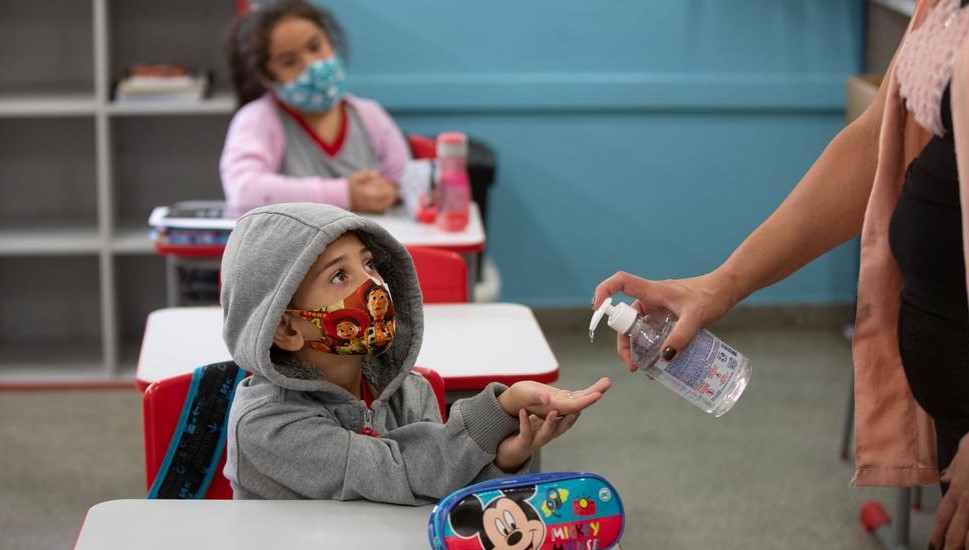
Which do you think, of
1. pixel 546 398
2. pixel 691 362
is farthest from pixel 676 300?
pixel 546 398

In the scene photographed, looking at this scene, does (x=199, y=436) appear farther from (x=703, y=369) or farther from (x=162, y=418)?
(x=703, y=369)

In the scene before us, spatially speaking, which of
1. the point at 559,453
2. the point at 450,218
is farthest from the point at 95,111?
the point at 559,453

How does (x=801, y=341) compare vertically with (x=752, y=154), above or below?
below

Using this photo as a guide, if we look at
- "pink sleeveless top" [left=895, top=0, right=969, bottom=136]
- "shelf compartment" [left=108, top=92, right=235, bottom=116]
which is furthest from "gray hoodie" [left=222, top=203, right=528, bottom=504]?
"shelf compartment" [left=108, top=92, right=235, bottom=116]

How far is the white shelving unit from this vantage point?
3893 mm

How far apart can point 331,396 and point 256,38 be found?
6.29 feet

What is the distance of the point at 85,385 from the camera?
3.89 m

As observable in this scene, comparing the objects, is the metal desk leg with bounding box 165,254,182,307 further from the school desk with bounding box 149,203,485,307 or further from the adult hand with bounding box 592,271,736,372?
the adult hand with bounding box 592,271,736,372

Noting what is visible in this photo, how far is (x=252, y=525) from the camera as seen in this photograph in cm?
149

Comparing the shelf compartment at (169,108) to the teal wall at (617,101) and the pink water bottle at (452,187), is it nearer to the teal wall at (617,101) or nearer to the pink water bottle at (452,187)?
the teal wall at (617,101)

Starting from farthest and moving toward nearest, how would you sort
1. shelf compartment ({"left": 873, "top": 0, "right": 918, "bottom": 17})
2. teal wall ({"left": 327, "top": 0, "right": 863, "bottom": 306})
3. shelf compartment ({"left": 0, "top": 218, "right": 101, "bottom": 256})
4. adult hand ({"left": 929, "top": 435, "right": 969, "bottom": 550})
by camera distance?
teal wall ({"left": 327, "top": 0, "right": 863, "bottom": 306}) → shelf compartment ({"left": 0, "top": 218, "right": 101, "bottom": 256}) → shelf compartment ({"left": 873, "top": 0, "right": 918, "bottom": 17}) → adult hand ({"left": 929, "top": 435, "right": 969, "bottom": 550})

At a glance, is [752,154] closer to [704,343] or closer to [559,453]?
[559,453]

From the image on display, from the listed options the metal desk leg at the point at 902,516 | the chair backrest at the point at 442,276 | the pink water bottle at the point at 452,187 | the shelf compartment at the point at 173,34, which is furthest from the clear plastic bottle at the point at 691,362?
the shelf compartment at the point at 173,34

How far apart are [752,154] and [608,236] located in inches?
22.1
